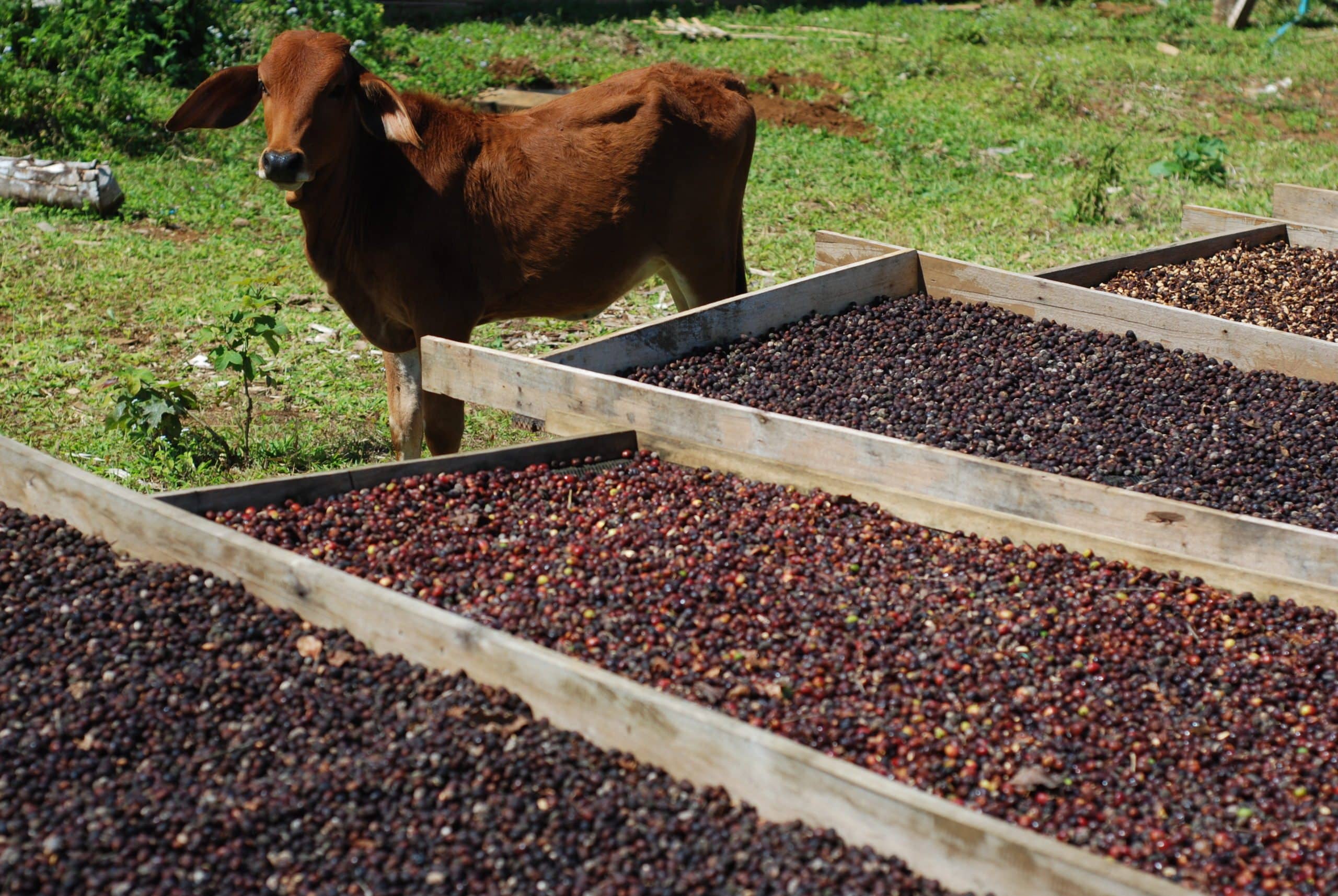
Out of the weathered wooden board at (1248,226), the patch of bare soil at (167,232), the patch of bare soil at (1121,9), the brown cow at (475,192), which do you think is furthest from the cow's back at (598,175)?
→ the patch of bare soil at (1121,9)

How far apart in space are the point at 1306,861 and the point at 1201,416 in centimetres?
285

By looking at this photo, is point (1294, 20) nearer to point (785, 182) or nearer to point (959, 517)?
point (785, 182)

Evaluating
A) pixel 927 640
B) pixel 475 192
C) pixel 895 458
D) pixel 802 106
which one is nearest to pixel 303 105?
pixel 475 192

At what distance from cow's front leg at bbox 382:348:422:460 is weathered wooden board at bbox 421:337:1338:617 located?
24.8 inches

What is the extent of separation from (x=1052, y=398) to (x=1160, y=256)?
2.47 meters

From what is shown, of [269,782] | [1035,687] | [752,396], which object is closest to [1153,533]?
[1035,687]

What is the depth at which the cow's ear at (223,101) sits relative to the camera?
5.72 m

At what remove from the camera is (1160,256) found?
766 cm

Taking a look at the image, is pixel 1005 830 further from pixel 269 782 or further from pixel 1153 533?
pixel 1153 533

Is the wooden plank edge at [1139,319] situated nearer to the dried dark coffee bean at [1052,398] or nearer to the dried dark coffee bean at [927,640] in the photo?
the dried dark coffee bean at [1052,398]

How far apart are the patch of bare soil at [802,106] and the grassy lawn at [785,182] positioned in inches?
2.6

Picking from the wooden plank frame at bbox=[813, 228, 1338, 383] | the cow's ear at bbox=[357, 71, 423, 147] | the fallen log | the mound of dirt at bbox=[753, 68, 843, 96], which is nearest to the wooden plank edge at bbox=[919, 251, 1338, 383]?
the wooden plank frame at bbox=[813, 228, 1338, 383]

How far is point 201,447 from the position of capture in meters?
6.25

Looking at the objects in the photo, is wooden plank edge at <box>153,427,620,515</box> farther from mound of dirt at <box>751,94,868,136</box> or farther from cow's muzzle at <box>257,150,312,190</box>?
mound of dirt at <box>751,94,868,136</box>
